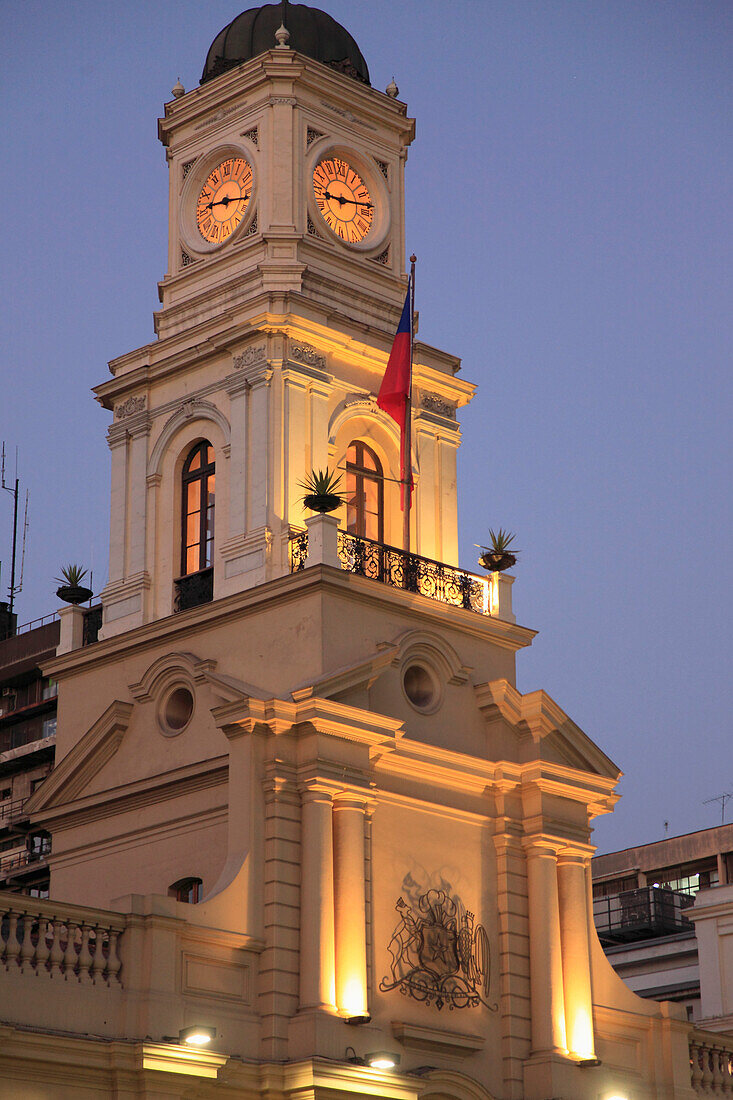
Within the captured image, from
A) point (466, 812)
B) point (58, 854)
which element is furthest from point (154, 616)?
point (466, 812)

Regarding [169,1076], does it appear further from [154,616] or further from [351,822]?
[154,616]

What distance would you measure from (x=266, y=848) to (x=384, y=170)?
45.3 feet

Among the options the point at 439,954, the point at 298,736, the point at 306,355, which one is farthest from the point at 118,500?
the point at 439,954

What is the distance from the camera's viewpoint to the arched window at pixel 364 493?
33.5 metres

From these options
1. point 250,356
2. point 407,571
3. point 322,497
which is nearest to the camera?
point 322,497

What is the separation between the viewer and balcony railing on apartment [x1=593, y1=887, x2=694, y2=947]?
53.1 m

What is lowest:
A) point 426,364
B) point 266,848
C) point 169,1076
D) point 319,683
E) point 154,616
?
point 169,1076

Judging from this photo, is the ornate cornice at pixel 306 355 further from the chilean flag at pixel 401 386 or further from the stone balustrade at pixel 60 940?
the stone balustrade at pixel 60 940

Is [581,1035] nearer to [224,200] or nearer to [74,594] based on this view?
[74,594]

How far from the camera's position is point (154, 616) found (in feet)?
108

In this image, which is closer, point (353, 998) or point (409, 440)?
point (353, 998)

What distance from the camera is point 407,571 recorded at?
3200cm

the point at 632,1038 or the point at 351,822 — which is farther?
the point at 632,1038

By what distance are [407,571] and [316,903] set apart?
20.6ft
